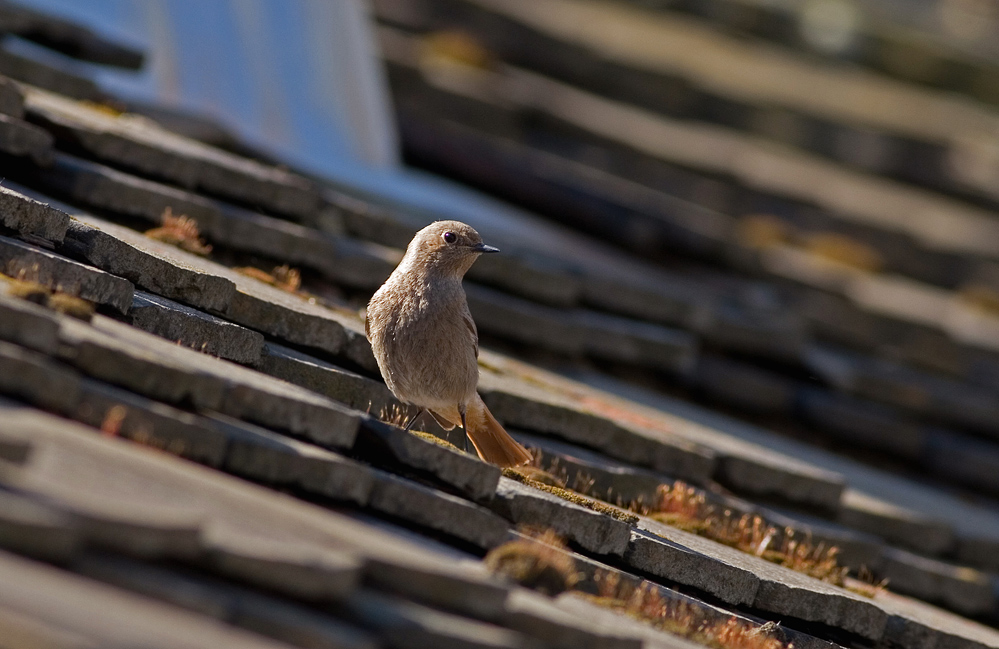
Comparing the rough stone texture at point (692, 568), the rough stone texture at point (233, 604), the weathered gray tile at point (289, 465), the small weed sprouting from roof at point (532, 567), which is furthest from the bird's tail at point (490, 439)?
the rough stone texture at point (233, 604)

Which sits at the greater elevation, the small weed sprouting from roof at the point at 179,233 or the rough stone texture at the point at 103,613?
the small weed sprouting from roof at the point at 179,233

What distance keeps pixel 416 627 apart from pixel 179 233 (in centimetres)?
334

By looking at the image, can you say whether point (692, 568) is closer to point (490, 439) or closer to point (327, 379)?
point (490, 439)

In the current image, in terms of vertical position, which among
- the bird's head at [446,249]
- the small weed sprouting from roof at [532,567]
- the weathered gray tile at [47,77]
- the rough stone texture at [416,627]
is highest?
the weathered gray tile at [47,77]

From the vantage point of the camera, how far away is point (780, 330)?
32.2ft

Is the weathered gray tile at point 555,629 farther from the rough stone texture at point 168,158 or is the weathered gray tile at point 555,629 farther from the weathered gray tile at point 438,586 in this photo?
the rough stone texture at point 168,158

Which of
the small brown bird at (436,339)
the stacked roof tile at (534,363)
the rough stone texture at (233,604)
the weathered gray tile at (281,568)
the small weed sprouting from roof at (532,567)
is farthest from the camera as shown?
the small brown bird at (436,339)

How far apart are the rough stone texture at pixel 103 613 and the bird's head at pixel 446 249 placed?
2.95 metres

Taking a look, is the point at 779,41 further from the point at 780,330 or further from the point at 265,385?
the point at 265,385

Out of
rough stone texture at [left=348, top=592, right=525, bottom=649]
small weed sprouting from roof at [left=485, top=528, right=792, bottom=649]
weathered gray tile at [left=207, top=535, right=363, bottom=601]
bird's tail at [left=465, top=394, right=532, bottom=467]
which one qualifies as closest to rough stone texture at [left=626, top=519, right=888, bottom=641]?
small weed sprouting from roof at [left=485, top=528, right=792, bottom=649]

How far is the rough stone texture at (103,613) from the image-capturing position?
2.58 m

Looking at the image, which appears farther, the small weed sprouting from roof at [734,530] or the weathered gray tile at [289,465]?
the small weed sprouting from roof at [734,530]

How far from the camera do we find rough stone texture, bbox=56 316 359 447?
12.2ft

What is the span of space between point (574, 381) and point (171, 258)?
10.9 feet
